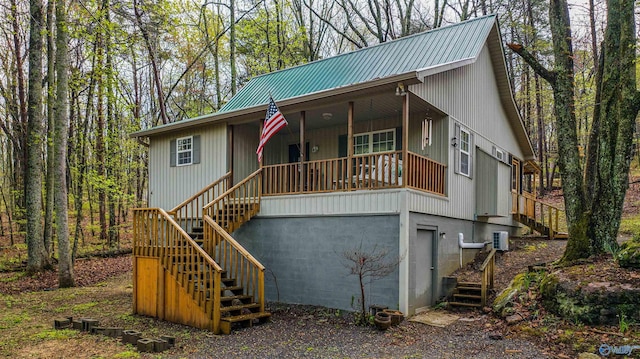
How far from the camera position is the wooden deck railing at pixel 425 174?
853cm

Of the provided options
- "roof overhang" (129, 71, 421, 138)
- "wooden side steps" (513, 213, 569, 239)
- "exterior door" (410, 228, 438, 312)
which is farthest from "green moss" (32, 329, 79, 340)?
"wooden side steps" (513, 213, 569, 239)

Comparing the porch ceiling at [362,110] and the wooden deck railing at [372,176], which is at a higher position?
the porch ceiling at [362,110]

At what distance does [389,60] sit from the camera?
1178cm

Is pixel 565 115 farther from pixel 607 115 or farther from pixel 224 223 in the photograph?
pixel 224 223

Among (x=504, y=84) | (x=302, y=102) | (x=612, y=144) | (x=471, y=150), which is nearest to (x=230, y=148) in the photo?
(x=302, y=102)

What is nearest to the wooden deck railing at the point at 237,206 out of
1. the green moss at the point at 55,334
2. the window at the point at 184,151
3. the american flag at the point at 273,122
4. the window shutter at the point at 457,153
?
the american flag at the point at 273,122

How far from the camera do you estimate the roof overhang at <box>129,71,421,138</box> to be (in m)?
8.02

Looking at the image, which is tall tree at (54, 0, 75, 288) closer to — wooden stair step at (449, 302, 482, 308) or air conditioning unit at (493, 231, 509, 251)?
wooden stair step at (449, 302, 482, 308)

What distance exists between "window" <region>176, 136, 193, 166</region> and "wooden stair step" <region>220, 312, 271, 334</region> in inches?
233

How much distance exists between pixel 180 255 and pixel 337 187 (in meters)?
3.49

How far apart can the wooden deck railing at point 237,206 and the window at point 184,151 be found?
99.6 inches

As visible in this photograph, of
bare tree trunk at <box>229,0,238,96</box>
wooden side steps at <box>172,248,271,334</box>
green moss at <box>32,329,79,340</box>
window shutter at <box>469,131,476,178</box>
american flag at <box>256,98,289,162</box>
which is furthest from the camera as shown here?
bare tree trunk at <box>229,0,238,96</box>

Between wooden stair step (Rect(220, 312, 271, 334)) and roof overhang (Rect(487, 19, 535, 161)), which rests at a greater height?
roof overhang (Rect(487, 19, 535, 161))

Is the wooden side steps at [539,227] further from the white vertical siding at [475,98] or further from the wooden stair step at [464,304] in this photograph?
the wooden stair step at [464,304]
